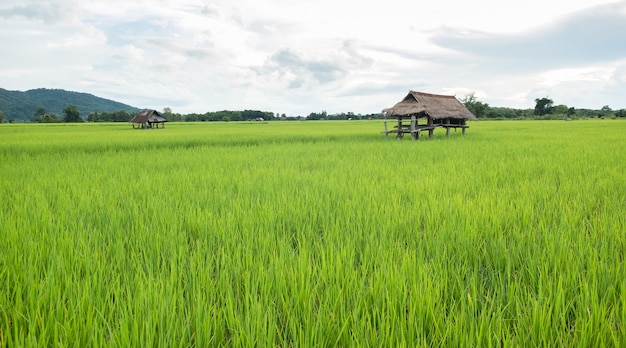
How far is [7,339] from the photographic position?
1.37 m

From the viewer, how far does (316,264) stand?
2.14 meters

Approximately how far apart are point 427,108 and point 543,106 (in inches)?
3061

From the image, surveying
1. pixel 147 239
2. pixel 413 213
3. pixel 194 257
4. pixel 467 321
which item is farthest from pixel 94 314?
pixel 413 213

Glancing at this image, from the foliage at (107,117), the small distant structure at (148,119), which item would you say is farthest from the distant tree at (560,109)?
the foliage at (107,117)

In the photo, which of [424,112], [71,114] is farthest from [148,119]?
[71,114]

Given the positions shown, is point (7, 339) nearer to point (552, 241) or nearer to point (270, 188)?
point (552, 241)

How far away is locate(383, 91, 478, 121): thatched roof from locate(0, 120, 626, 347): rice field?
12.5 m

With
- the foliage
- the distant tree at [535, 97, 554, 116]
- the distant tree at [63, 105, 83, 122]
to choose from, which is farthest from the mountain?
the distant tree at [535, 97, 554, 116]

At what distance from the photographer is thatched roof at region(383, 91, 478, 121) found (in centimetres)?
1764

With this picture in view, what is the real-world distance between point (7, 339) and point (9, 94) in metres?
236

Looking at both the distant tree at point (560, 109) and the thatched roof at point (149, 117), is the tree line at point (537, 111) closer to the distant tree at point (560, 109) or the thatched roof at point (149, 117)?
the distant tree at point (560, 109)

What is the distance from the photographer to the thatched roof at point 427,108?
57.9 ft

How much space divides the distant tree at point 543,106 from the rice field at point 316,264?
8866 centimetres

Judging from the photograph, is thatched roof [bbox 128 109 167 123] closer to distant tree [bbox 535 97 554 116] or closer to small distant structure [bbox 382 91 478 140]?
small distant structure [bbox 382 91 478 140]
